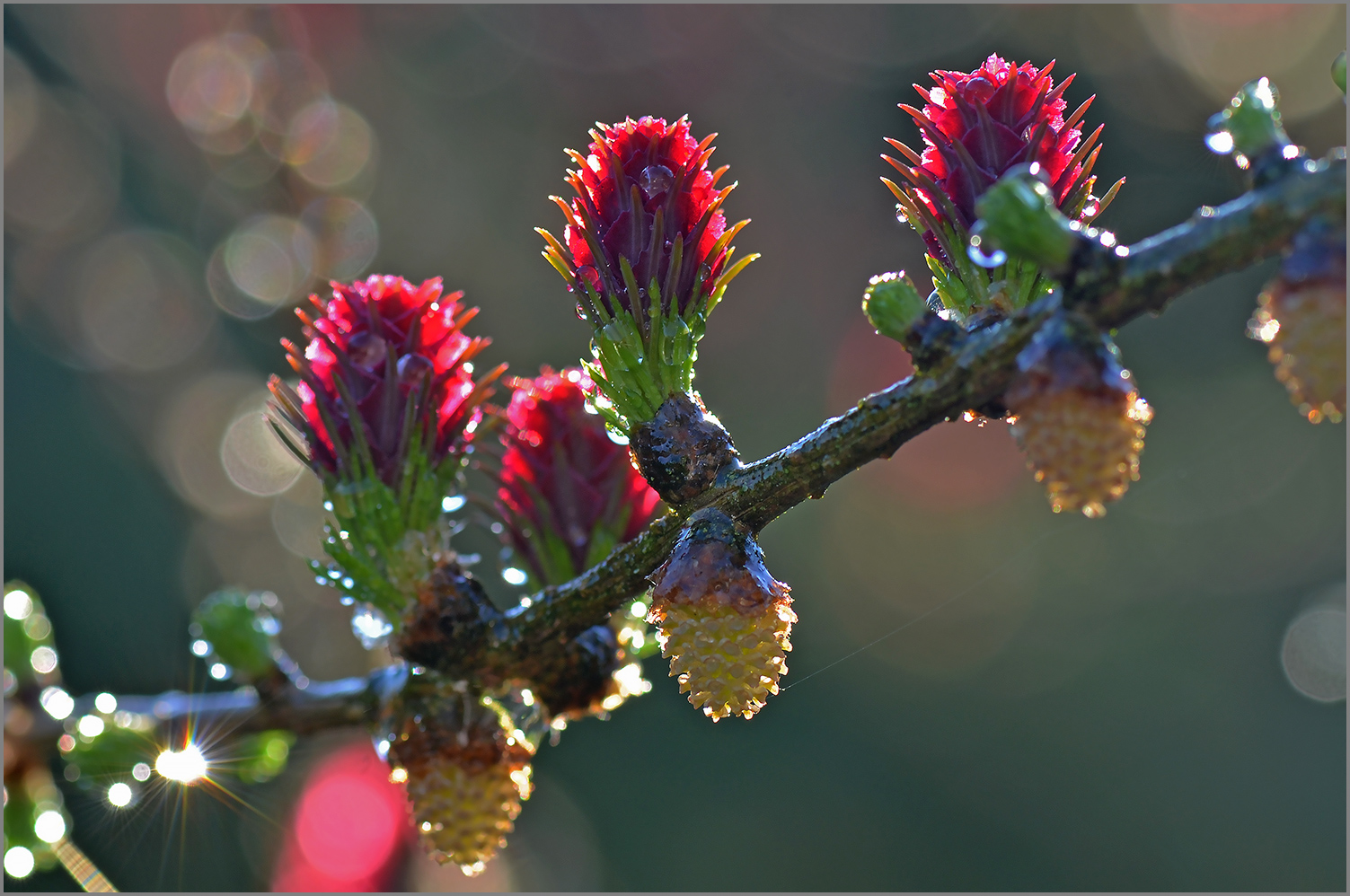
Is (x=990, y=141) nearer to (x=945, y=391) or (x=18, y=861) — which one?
(x=945, y=391)

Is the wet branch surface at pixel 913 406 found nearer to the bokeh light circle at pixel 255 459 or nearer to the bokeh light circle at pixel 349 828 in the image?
the bokeh light circle at pixel 349 828

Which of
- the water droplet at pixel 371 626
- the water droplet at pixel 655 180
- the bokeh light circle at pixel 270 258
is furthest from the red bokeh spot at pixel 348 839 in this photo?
the bokeh light circle at pixel 270 258

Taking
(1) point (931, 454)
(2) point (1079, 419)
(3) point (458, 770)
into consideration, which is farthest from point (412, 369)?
(1) point (931, 454)

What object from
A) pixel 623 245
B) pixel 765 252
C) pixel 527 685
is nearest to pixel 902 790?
pixel 765 252

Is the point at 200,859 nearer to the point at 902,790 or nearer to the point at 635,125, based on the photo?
the point at 902,790

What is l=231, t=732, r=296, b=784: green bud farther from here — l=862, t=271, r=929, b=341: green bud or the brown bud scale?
l=862, t=271, r=929, b=341: green bud
